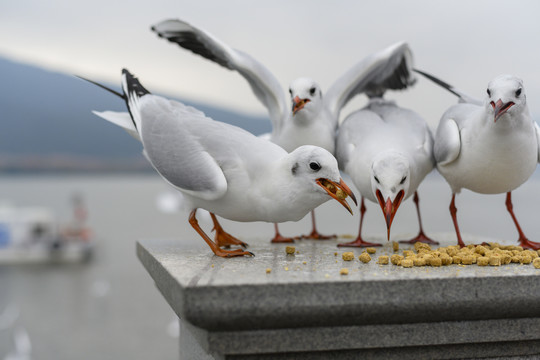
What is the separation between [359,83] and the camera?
14.2 feet

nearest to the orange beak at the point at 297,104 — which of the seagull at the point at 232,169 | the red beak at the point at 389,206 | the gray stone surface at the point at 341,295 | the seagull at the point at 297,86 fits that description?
the seagull at the point at 297,86

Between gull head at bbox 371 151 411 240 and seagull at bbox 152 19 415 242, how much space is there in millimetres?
896

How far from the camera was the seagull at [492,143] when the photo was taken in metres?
2.97

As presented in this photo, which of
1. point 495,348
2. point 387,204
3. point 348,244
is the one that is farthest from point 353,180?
point 495,348

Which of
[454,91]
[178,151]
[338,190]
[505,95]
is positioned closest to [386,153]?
[338,190]

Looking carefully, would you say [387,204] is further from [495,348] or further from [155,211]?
[155,211]

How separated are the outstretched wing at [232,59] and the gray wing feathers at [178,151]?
2.83 ft

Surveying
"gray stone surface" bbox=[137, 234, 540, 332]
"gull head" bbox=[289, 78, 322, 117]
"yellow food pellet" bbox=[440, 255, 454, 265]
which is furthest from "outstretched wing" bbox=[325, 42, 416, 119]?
"gray stone surface" bbox=[137, 234, 540, 332]

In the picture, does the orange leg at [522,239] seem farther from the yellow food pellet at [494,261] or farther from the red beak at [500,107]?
the red beak at [500,107]

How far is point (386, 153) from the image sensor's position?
3.12 m

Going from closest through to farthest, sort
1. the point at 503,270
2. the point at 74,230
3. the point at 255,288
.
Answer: the point at 255,288 < the point at 503,270 < the point at 74,230

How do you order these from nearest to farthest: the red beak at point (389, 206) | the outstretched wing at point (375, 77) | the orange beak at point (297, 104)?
the red beak at point (389, 206) < the orange beak at point (297, 104) < the outstretched wing at point (375, 77)

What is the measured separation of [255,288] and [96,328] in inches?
936

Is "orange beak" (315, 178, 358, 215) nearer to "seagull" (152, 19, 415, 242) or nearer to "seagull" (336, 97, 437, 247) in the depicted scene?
"seagull" (336, 97, 437, 247)
